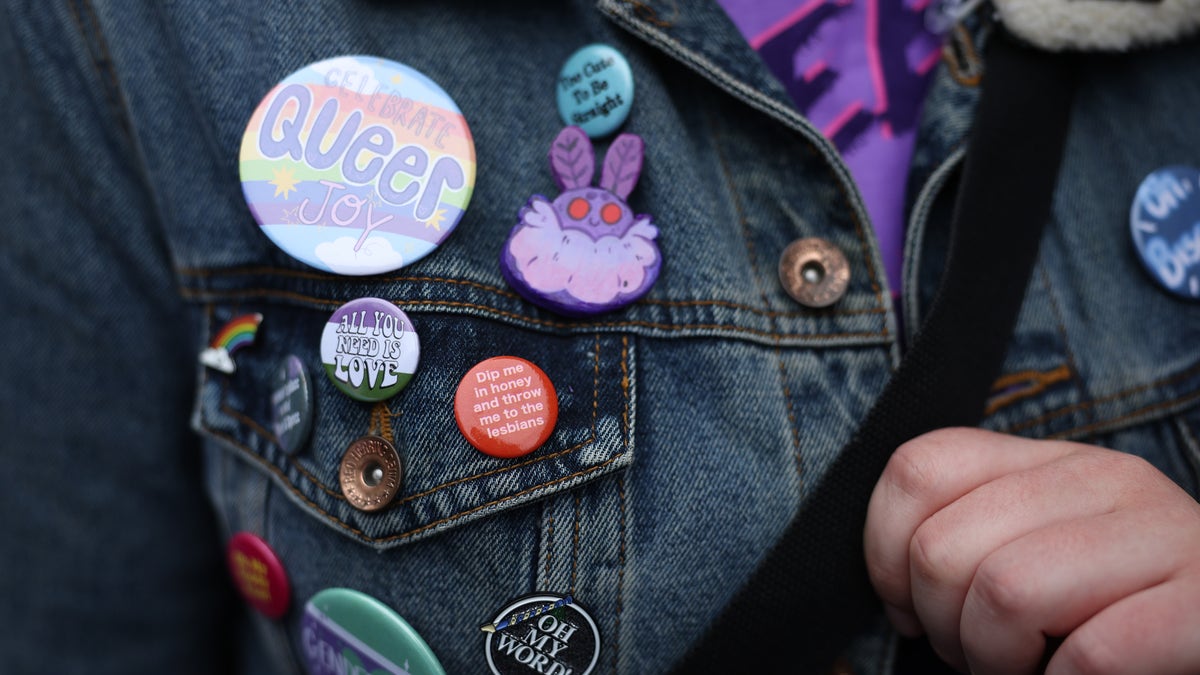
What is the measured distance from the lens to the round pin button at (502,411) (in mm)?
577

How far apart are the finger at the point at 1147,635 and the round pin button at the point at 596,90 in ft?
1.76

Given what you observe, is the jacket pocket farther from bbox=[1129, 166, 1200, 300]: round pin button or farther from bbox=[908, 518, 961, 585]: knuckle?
bbox=[1129, 166, 1200, 300]: round pin button

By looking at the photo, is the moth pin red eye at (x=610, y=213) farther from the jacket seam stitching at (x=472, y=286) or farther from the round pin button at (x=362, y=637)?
the round pin button at (x=362, y=637)

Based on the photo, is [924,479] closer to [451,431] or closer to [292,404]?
[451,431]

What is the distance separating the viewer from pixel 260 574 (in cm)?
70

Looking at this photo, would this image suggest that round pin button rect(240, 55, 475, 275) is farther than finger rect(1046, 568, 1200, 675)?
Yes

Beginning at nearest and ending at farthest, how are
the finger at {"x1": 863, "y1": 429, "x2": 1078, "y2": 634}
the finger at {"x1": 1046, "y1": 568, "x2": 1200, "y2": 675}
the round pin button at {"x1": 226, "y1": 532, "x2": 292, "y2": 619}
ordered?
the finger at {"x1": 1046, "y1": 568, "x2": 1200, "y2": 675} → the finger at {"x1": 863, "y1": 429, "x2": 1078, "y2": 634} → the round pin button at {"x1": 226, "y1": 532, "x2": 292, "y2": 619}

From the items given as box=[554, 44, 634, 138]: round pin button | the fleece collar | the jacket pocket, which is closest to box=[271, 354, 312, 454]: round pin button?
the jacket pocket

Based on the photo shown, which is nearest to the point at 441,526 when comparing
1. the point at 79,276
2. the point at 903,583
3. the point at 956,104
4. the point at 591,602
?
the point at 591,602

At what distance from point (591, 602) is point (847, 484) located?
0.79ft

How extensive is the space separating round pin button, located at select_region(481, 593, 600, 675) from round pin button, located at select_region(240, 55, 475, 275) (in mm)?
304

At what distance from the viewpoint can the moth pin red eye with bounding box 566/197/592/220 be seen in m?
0.63

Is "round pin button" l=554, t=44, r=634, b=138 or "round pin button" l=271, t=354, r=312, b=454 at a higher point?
"round pin button" l=554, t=44, r=634, b=138

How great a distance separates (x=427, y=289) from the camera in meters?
0.60
